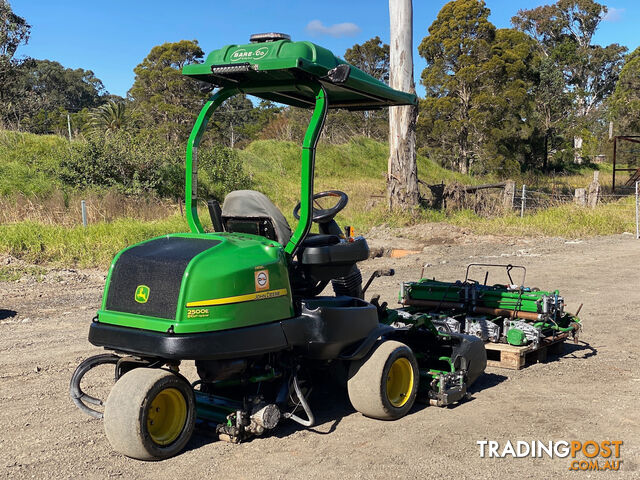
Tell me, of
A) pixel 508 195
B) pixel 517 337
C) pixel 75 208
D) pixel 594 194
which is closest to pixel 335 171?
pixel 508 195

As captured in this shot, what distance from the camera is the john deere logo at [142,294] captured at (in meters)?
4.13

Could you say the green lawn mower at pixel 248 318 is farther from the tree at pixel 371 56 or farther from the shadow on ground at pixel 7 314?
the tree at pixel 371 56

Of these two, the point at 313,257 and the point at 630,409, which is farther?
the point at 630,409

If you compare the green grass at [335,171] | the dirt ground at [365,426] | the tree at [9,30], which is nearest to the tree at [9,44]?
the tree at [9,30]

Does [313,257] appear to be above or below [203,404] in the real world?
above

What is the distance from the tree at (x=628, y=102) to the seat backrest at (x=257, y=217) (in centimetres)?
4046

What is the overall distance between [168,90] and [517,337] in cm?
3642

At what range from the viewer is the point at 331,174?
93.9 ft

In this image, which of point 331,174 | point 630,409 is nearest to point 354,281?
point 630,409

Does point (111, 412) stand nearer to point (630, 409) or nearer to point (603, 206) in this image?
point (630, 409)

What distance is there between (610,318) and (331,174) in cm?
2072

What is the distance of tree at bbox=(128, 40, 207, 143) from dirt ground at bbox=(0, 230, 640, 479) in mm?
31019

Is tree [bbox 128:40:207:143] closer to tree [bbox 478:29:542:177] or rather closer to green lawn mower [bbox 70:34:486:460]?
tree [bbox 478:29:542:177]

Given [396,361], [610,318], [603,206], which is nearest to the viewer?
[396,361]
